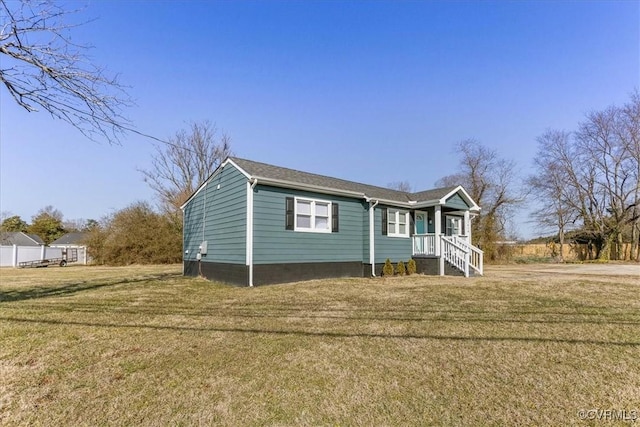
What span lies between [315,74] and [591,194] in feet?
86.7

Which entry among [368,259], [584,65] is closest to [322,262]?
[368,259]

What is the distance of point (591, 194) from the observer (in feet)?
87.8

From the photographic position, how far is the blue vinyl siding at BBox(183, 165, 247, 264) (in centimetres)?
977

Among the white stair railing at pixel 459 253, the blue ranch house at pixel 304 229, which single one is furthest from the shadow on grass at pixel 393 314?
the white stair railing at pixel 459 253

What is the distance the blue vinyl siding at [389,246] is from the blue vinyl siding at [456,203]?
2.24 m

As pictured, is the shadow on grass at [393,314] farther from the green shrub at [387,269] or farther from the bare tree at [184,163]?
the bare tree at [184,163]

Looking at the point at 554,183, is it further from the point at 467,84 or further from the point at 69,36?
the point at 69,36

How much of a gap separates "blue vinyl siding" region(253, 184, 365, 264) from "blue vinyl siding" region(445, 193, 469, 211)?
395cm

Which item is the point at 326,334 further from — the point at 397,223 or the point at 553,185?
the point at 553,185

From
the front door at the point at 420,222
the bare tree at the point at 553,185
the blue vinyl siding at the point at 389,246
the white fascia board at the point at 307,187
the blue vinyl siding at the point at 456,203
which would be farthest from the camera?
the bare tree at the point at 553,185

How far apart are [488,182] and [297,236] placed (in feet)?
72.8

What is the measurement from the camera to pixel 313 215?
10.8 meters

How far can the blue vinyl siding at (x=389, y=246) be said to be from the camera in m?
12.3

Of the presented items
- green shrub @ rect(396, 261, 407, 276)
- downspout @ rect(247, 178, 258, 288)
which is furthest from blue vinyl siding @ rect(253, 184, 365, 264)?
green shrub @ rect(396, 261, 407, 276)
